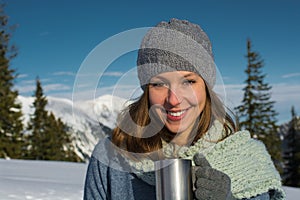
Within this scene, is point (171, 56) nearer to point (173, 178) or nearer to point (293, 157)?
Result: point (173, 178)

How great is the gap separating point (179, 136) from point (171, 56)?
361 millimetres

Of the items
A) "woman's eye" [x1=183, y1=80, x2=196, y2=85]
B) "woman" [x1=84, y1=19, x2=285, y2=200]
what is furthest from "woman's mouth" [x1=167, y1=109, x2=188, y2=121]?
"woman's eye" [x1=183, y1=80, x2=196, y2=85]

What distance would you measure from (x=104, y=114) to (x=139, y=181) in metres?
0.47

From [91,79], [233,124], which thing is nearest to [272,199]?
[233,124]

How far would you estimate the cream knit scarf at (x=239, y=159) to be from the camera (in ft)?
4.90

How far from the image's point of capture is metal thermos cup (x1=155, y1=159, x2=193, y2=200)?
46.2 inches

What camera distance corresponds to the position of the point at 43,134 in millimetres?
31641

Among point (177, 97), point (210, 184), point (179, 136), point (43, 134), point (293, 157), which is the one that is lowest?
point (293, 157)

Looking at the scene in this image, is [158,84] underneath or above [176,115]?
above

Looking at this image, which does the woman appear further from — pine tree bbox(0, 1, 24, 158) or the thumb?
A: pine tree bbox(0, 1, 24, 158)

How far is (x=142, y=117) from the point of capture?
166 centimetres

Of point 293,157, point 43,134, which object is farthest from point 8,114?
point 293,157

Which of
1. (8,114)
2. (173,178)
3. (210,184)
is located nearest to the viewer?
(173,178)

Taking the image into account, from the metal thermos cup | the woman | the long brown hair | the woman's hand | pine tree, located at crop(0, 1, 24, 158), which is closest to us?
the metal thermos cup
